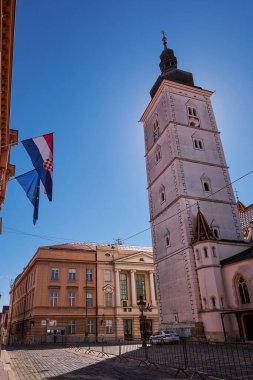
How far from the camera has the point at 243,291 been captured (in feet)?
86.1

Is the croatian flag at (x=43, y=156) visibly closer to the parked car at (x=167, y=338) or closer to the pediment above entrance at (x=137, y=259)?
Answer: the parked car at (x=167, y=338)

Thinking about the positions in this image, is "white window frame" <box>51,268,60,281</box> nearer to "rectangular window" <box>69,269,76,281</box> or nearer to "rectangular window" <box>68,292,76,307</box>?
"rectangular window" <box>69,269,76,281</box>

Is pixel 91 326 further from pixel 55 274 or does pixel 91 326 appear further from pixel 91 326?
A: pixel 55 274

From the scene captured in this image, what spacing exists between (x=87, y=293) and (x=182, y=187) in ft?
91.9

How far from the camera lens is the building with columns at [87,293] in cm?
4681

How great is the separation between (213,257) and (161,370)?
17.2 meters

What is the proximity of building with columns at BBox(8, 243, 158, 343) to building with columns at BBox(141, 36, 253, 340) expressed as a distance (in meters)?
16.1

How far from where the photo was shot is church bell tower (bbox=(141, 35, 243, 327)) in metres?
30.3

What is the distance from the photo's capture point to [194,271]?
94.7 feet

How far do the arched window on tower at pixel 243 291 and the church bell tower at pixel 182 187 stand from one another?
3383 mm

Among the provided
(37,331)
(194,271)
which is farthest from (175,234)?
(37,331)

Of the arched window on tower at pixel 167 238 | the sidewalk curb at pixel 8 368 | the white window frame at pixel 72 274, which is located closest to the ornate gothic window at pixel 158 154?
the arched window on tower at pixel 167 238

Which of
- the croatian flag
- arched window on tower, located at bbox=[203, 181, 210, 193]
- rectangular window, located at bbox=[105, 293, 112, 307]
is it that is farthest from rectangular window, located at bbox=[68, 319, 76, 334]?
the croatian flag

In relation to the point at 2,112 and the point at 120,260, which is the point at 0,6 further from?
the point at 120,260
